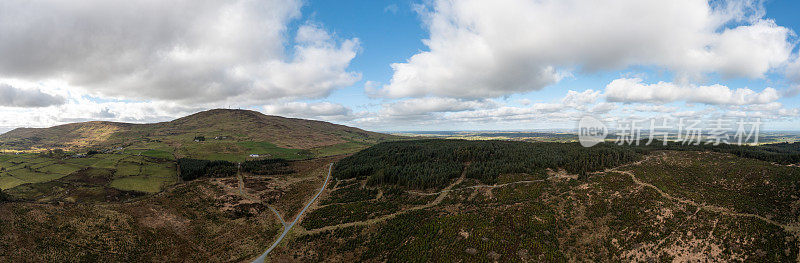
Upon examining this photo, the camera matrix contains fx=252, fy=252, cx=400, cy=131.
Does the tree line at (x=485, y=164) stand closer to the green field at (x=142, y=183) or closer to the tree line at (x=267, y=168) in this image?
the tree line at (x=267, y=168)

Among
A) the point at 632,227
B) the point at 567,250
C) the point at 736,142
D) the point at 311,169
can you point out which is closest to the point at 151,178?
the point at 311,169

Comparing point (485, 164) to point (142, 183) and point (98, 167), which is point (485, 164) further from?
point (98, 167)

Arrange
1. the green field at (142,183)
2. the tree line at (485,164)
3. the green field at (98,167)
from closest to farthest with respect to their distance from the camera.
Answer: the green field at (142,183)
the green field at (98,167)
the tree line at (485,164)

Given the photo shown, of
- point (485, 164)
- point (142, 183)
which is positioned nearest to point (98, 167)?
point (142, 183)

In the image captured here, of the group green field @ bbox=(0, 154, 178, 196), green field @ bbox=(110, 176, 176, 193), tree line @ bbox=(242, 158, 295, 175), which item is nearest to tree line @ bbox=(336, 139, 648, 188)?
tree line @ bbox=(242, 158, 295, 175)

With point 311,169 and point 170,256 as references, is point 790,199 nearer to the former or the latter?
point 170,256

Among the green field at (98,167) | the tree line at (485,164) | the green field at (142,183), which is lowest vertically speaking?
the green field at (142,183)

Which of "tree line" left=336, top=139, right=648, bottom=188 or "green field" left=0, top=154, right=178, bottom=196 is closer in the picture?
"green field" left=0, top=154, right=178, bottom=196

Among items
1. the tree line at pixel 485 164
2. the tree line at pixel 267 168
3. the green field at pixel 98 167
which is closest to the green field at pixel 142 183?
the green field at pixel 98 167

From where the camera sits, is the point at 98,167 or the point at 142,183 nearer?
the point at 142,183

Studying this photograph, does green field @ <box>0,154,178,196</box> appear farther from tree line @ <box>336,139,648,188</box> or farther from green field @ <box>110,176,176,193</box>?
tree line @ <box>336,139,648,188</box>

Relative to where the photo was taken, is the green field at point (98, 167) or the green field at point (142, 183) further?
the green field at point (98, 167)

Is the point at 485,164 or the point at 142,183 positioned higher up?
the point at 485,164
